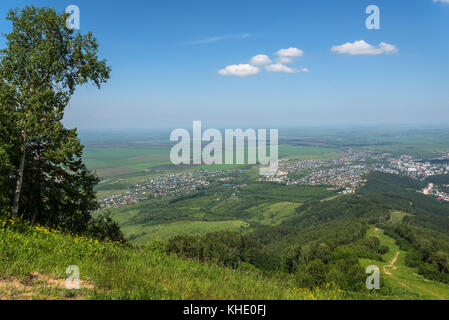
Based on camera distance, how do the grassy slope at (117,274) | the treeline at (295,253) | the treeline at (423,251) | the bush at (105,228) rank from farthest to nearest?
the treeline at (423,251), the treeline at (295,253), the bush at (105,228), the grassy slope at (117,274)

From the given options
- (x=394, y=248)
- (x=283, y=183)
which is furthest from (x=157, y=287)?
(x=283, y=183)

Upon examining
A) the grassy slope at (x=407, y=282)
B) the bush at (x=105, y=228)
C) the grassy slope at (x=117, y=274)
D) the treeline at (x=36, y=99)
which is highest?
the treeline at (x=36, y=99)

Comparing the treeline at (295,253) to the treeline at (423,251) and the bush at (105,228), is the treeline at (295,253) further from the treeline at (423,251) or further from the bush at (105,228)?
the bush at (105,228)

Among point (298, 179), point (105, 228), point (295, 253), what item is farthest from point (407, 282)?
point (298, 179)

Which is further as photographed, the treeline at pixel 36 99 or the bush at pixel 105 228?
the bush at pixel 105 228

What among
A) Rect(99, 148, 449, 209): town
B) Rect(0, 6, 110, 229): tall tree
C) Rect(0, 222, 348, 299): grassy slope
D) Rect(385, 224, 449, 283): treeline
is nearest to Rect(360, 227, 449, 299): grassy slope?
Rect(385, 224, 449, 283): treeline

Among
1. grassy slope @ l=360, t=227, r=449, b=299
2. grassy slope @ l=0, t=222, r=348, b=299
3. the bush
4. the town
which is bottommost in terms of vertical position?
the town

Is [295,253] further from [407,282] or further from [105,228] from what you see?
[105,228]

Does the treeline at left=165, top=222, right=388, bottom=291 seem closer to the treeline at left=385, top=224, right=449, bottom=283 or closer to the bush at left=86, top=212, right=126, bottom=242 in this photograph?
the treeline at left=385, top=224, right=449, bottom=283

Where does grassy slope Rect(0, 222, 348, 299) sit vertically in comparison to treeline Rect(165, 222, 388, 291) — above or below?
above

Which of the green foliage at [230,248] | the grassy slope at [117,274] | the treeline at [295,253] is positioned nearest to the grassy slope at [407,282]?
the treeline at [295,253]
